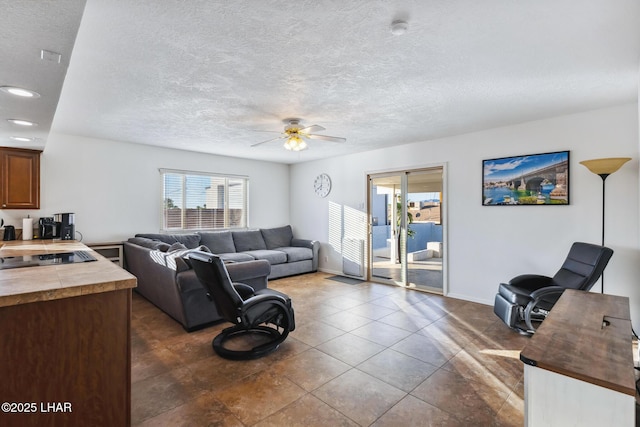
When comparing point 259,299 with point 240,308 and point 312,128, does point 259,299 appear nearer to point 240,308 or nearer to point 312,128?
point 240,308

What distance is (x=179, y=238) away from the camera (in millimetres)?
5348

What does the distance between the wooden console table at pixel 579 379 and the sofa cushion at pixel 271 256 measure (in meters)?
4.86

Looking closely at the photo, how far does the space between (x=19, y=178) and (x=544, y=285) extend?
683 cm

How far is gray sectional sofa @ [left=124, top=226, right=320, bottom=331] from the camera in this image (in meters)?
3.38

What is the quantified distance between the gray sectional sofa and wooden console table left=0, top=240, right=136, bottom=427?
5.36ft

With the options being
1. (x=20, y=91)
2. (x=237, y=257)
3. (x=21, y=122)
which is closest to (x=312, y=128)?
(x=20, y=91)

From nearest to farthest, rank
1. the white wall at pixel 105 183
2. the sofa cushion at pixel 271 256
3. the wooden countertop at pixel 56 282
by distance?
the wooden countertop at pixel 56 282 → the white wall at pixel 105 183 → the sofa cushion at pixel 271 256

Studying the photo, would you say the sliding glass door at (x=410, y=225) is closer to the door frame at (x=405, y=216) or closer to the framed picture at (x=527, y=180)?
the door frame at (x=405, y=216)

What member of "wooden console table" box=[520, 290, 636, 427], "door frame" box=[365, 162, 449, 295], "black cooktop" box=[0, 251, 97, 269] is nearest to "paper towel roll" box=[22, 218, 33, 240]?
"black cooktop" box=[0, 251, 97, 269]

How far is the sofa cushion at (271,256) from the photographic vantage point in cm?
578

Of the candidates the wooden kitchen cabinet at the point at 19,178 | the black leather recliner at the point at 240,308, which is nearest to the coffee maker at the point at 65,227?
the wooden kitchen cabinet at the point at 19,178

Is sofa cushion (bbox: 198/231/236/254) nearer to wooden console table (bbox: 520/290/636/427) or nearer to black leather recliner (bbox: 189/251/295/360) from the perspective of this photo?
black leather recliner (bbox: 189/251/295/360)

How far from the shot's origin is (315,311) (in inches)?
161

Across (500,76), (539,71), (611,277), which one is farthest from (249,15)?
(611,277)
